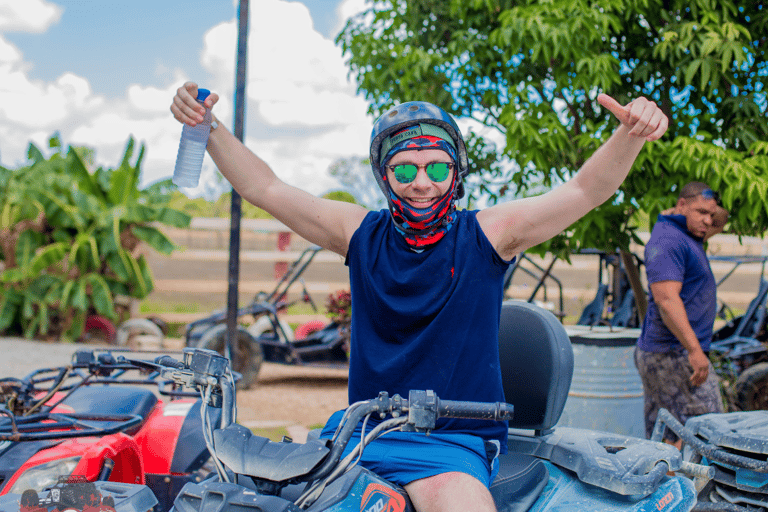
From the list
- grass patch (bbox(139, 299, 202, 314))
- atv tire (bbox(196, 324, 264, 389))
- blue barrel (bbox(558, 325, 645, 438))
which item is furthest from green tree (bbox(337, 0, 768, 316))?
grass patch (bbox(139, 299, 202, 314))

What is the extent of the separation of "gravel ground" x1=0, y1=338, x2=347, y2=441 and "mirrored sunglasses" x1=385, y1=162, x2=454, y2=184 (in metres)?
3.96

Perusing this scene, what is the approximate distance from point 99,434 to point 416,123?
1.46 metres

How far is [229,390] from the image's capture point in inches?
62.9

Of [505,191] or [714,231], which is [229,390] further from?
[505,191]

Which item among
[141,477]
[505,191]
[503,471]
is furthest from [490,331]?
[505,191]

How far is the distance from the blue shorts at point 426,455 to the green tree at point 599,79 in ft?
9.71

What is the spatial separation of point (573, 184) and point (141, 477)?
1.84 meters

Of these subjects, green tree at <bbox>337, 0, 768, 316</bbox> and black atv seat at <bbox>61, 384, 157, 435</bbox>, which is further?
green tree at <bbox>337, 0, 768, 316</bbox>

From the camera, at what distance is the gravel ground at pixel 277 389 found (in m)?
6.28

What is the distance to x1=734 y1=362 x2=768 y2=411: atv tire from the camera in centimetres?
547

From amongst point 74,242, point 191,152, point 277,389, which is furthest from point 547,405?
point 74,242

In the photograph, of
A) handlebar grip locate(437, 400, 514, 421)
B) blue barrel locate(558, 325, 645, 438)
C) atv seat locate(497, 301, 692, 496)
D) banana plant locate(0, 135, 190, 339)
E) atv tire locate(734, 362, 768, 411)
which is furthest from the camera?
banana plant locate(0, 135, 190, 339)

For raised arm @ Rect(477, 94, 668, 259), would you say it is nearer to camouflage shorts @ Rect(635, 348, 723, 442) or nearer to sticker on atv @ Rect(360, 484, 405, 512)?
sticker on atv @ Rect(360, 484, 405, 512)

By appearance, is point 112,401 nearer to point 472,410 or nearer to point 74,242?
point 472,410
